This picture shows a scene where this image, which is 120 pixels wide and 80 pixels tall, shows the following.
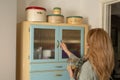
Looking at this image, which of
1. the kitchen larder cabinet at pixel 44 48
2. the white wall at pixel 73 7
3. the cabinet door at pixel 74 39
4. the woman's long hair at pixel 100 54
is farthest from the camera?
the white wall at pixel 73 7

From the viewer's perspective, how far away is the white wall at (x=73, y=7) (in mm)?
3020

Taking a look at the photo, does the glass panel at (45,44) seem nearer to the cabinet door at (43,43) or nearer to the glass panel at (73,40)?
the cabinet door at (43,43)

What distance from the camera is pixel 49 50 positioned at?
279 centimetres

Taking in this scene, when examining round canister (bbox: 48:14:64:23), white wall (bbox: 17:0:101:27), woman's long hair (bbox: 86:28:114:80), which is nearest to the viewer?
woman's long hair (bbox: 86:28:114:80)

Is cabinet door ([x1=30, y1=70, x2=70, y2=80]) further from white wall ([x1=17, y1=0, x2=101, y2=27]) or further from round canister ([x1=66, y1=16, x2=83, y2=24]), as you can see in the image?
white wall ([x1=17, y1=0, x2=101, y2=27])

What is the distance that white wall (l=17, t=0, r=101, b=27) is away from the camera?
3.02 meters

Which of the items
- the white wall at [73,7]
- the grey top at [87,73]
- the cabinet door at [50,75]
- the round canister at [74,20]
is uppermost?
the white wall at [73,7]

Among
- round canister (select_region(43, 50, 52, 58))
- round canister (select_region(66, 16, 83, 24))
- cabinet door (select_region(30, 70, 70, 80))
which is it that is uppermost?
round canister (select_region(66, 16, 83, 24))

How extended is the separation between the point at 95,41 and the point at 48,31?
1.20 metres

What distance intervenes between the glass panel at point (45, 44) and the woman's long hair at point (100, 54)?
113 centimetres
